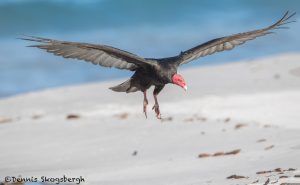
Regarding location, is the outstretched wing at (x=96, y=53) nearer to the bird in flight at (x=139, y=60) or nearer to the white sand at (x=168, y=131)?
the bird in flight at (x=139, y=60)

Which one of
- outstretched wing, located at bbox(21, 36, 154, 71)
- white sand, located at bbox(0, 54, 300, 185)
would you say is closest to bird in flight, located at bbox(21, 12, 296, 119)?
outstretched wing, located at bbox(21, 36, 154, 71)

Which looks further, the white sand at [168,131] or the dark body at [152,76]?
the dark body at [152,76]

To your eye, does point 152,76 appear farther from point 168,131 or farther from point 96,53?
point 168,131

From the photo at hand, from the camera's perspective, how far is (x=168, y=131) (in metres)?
12.4

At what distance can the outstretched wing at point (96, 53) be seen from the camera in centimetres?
939

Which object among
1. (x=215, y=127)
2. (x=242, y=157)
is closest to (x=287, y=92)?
(x=215, y=127)

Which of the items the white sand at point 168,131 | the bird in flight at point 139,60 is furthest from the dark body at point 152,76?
the white sand at point 168,131

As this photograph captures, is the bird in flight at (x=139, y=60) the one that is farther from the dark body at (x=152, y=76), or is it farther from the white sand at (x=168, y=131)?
the white sand at (x=168, y=131)

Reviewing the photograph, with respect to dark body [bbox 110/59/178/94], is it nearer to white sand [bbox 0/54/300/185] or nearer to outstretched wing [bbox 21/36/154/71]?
outstretched wing [bbox 21/36/154/71]

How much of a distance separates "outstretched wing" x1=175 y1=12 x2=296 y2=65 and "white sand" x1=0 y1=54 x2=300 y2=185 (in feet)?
3.60

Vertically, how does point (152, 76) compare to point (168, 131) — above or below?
above

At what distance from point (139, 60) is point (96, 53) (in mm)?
464

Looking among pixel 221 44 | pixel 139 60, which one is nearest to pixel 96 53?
pixel 139 60

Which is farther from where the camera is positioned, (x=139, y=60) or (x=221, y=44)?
(x=221, y=44)
